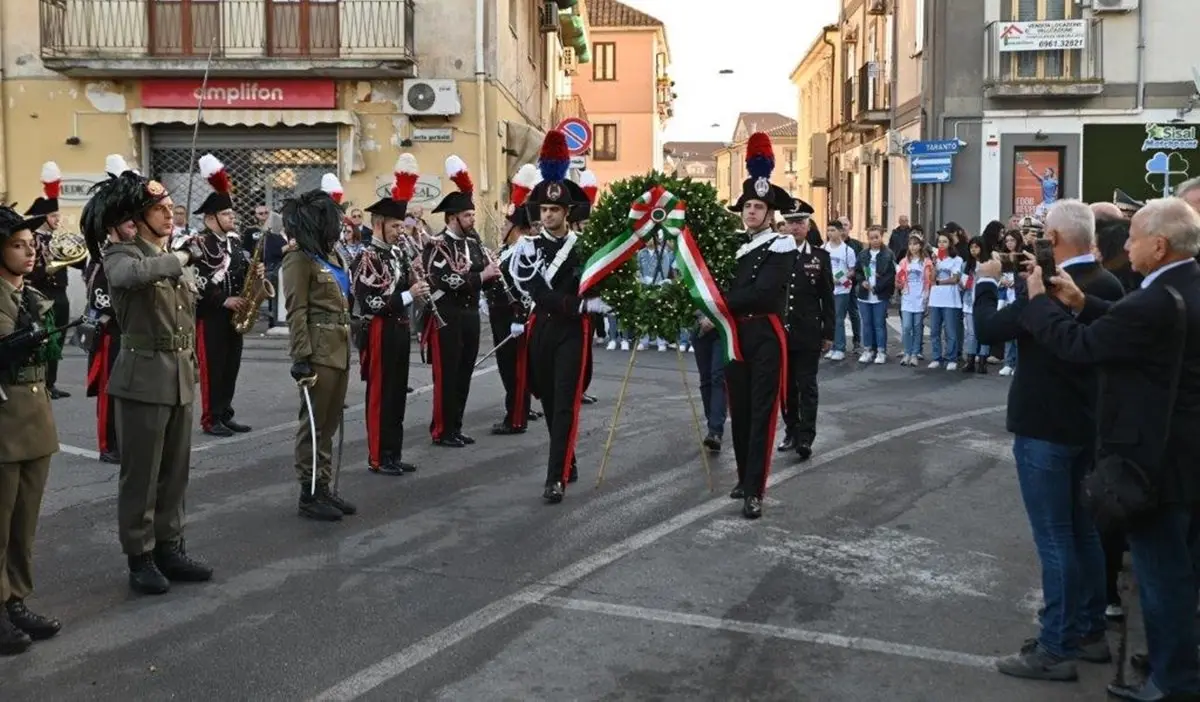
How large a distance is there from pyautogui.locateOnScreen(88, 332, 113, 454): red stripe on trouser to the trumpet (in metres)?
2.48

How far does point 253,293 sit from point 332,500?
6.84 ft

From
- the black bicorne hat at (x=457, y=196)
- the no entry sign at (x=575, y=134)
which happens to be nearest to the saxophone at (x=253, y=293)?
the black bicorne hat at (x=457, y=196)

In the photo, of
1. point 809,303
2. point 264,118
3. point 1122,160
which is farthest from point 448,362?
point 1122,160

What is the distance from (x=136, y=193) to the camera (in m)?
6.43

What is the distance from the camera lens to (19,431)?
18.8 feet

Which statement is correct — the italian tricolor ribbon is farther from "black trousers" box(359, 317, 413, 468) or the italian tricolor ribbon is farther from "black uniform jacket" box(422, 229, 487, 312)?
"black uniform jacket" box(422, 229, 487, 312)

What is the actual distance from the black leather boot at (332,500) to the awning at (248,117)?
16.2 m

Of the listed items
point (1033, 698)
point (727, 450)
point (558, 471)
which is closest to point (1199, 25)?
point (727, 450)

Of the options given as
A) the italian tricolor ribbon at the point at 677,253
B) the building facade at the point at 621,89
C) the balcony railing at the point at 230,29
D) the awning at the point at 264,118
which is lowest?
the italian tricolor ribbon at the point at 677,253

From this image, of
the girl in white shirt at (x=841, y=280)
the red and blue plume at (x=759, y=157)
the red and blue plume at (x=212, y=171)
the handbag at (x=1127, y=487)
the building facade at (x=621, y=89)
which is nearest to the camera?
the handbag at (x=1127, y=487)

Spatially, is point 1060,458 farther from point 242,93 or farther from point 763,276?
point 242,93

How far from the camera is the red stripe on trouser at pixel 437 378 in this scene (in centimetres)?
1082

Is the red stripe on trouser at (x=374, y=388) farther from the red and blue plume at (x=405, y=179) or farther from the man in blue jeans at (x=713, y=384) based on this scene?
the man in blue jeans at (x=713, y=384)

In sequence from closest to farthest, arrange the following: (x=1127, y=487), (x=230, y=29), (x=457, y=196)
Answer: (x=1127, y=487)
(x=457, y=196)
(x=230, y=29)
